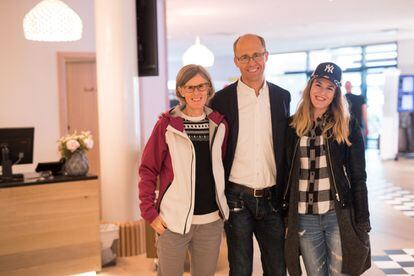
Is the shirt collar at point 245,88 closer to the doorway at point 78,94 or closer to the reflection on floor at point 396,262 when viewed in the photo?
the reflection on floor at point 396,262

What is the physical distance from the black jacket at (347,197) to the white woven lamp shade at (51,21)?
2783 mm

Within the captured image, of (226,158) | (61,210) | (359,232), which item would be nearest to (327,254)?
(359,232)

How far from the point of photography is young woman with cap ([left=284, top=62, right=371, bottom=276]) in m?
2.39

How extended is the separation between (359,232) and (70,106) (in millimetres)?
5537

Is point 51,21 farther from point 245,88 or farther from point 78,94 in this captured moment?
point 78,94

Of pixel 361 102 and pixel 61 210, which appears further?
pixel 361 102

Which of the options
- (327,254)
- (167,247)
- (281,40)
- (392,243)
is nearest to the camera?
(167,247)

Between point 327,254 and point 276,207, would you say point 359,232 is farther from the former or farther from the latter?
point 276,207

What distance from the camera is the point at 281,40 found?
1314 centimetres

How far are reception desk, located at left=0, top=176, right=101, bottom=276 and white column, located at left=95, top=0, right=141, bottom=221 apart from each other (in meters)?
0.53

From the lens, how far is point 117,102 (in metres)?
4.71

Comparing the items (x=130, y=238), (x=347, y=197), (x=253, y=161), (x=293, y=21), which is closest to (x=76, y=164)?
(x=130, y=238)

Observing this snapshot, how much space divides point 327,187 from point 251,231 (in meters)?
0.50

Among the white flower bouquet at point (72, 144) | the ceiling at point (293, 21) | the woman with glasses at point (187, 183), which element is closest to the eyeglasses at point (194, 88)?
the woman with glasses at point (187, 183)
